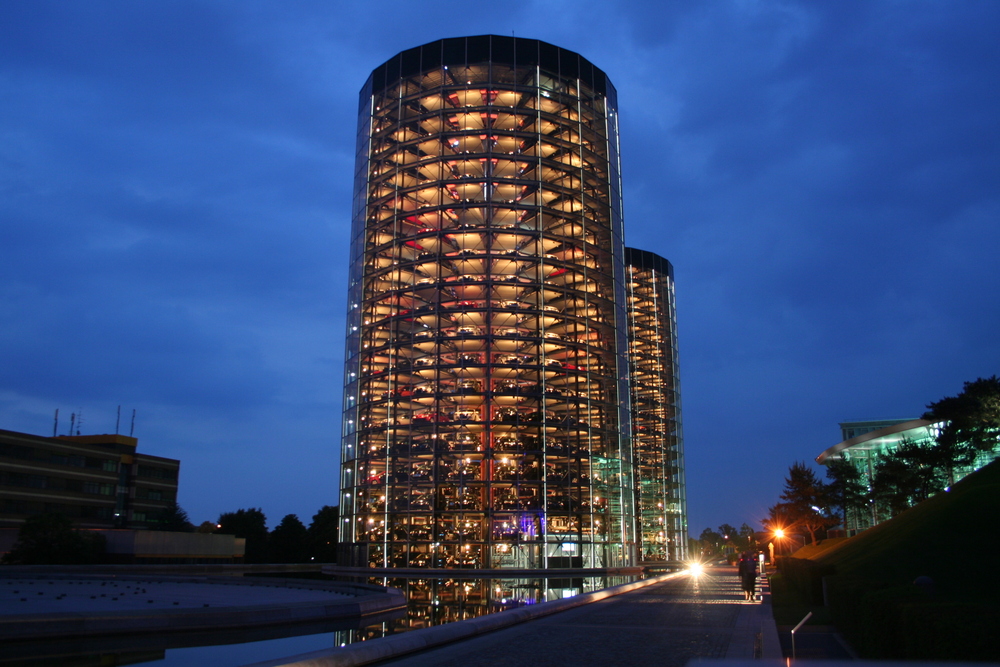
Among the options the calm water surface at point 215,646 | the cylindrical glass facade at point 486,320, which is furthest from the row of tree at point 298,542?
the calm water surface at point 215,646

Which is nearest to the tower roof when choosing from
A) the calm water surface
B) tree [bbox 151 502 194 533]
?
the calm water surface

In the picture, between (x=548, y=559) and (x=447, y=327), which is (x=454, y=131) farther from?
(x=548, y=559)

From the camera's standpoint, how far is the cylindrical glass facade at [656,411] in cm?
8438

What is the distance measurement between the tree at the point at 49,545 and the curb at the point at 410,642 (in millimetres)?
41954

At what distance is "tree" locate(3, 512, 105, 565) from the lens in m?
47.8

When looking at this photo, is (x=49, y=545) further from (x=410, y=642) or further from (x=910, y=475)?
(x=910, y=475)

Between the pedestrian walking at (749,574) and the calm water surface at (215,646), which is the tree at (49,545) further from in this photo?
the pedestrian walking at (749,574)

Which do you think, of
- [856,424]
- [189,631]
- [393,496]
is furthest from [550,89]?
[856,424]

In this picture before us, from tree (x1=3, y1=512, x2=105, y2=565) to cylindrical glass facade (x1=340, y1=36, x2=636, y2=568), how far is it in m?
16.6

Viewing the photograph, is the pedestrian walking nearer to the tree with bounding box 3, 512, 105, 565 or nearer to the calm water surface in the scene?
the calm water surface

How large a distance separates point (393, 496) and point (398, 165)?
67.4 feet

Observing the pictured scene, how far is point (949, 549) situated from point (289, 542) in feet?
176

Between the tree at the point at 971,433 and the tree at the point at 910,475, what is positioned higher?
the tree at the point at 971,433

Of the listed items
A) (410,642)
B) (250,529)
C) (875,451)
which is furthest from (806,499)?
(410,642)
